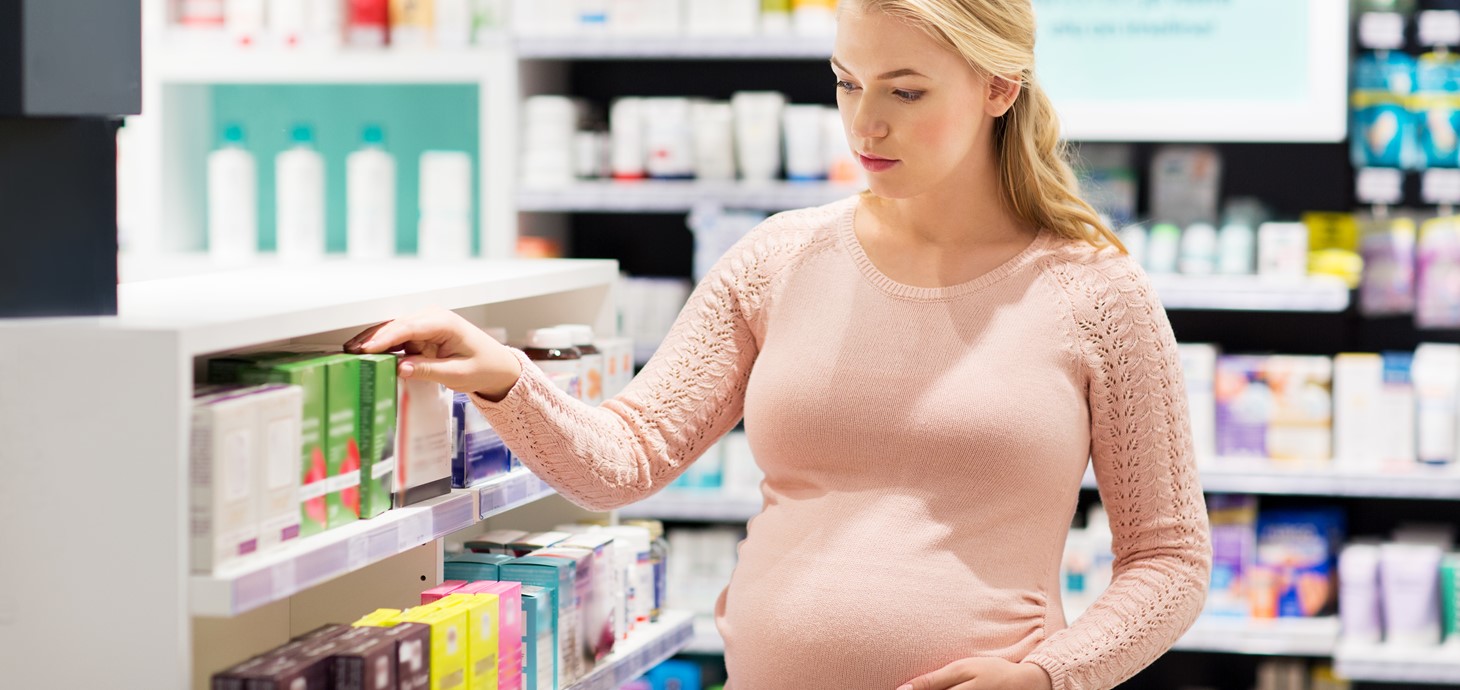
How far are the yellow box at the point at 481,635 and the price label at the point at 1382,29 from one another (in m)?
2.93

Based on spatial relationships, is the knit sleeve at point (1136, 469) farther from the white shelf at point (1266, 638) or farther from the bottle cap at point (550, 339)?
the white shelf at point (1266, 638)

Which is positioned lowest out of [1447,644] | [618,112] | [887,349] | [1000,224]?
[1447,644]

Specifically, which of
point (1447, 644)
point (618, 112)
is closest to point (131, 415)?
point (618, 112)

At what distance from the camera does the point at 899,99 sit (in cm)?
204

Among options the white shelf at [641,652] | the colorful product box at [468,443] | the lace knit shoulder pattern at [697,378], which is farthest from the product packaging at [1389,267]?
the colorful product box at [468,443]

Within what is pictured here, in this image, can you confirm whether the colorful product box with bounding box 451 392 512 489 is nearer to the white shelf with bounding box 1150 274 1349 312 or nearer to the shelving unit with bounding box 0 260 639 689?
the shelving unit with bounding box 0 260 639 689

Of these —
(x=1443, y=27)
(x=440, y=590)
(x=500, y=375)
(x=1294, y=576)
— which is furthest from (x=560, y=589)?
(x=1443, y=27)

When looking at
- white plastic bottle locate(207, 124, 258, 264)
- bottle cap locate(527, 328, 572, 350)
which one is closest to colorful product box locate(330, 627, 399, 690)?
bottle cap locate(527, 328, 572, 350)

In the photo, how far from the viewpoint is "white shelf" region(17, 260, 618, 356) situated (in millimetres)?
1745

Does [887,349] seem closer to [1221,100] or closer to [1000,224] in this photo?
[1000,224]

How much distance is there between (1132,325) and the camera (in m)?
2.12

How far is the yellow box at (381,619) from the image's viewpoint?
2.00 meters

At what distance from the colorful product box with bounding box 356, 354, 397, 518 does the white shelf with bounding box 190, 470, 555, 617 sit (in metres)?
0.03

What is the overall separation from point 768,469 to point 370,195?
244 centimetres
